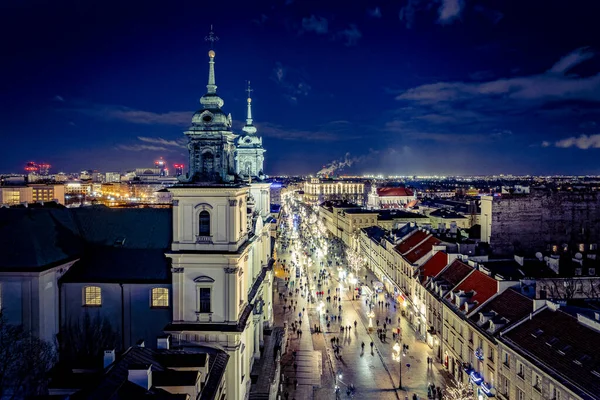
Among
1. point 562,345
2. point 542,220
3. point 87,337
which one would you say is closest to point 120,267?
point 87,337

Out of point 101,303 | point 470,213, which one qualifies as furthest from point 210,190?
point 470,213

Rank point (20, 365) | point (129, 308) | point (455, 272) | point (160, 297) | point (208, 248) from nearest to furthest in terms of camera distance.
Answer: point (20, 365)
point (208, 248)
point (129, 308)
point (160, 297)
point (455, 272)

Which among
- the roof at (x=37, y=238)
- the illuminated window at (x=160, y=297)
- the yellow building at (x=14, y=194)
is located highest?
the yellow building at (x=14, y=194)

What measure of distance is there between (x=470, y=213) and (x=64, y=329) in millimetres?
116366

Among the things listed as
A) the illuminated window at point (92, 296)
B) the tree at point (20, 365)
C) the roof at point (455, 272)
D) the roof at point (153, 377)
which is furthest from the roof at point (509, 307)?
the tree at point (20, 365)

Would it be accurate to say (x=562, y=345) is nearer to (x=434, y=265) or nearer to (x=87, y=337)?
(x=434, y=265)

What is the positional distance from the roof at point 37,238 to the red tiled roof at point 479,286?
34.5 metres

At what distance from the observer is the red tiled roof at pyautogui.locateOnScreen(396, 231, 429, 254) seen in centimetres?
Result: 7406

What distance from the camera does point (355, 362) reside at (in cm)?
5012

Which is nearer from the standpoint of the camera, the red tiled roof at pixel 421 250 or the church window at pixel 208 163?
the church window at pixel 208 163

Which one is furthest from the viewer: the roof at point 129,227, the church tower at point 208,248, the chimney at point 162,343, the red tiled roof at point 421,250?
the red tiled roof at point 421,250

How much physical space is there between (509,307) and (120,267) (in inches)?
1222

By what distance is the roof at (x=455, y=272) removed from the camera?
52438mm

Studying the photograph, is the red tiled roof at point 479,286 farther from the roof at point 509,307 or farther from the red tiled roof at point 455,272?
the red tiled roof at point 455,272
